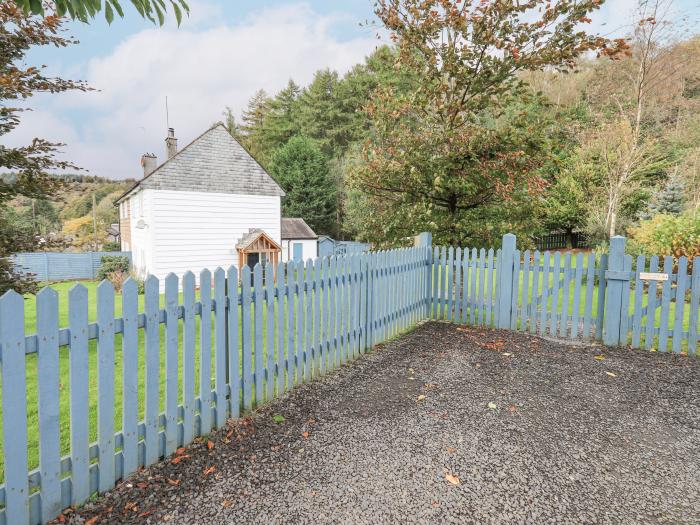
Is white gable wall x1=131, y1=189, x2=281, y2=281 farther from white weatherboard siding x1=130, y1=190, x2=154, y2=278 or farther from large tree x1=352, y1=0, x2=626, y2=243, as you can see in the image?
large tree x1=352, y1=0, x2=626, y2=243

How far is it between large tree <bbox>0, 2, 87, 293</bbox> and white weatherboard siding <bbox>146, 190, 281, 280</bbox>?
9938 mm

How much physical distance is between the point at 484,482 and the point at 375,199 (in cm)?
793

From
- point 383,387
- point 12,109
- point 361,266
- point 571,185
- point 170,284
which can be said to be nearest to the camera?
point 170,284

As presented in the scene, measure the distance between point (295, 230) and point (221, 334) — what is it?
21760 mm

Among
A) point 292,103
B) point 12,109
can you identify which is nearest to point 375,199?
point 12,109

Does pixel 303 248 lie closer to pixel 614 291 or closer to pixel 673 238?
pixel 673 238

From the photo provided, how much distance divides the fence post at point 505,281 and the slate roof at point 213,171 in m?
13.0

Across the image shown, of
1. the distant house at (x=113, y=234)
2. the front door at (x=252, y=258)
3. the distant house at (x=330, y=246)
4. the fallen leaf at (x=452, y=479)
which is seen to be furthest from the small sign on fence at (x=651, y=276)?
the distant house at (x=113, y=234)

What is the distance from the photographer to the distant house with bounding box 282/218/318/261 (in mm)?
23891

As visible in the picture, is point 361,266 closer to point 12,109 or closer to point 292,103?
point 12,109

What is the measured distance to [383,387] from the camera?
4.35 meters

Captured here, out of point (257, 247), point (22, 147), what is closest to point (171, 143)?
point (257, 247)

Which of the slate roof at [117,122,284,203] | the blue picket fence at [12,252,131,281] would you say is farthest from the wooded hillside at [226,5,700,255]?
the blue picket fence at [12,252,131,281]

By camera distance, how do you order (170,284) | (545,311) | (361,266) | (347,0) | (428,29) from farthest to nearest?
(347,0)
(428,29)
(545,311)
(361,266)
(170,284)
